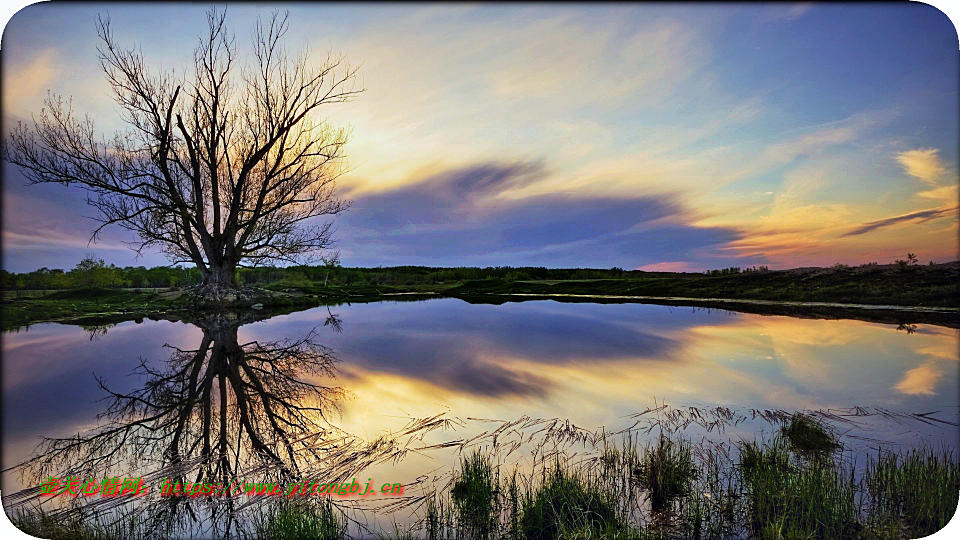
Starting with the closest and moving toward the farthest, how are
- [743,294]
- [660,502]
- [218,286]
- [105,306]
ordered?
[660,502]
[105,306]
[218,286]
[743,294]

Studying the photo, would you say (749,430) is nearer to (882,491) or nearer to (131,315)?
(882,491)

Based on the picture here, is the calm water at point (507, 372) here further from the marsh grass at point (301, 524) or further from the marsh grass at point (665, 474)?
the marsh grass at point (665, 474)

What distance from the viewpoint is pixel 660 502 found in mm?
3836

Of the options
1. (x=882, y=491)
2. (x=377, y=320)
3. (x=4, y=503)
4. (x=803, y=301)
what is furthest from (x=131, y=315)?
(x=803, y=301)

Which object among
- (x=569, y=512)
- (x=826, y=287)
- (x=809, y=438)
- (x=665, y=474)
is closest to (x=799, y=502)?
(x=665, y=474)

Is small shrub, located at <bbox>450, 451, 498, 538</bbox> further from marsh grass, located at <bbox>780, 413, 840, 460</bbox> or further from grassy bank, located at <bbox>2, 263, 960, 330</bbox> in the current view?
grassy bank, located at <bbox>2, 263, 960, 330</bbox>

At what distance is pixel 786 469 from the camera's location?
425 cm

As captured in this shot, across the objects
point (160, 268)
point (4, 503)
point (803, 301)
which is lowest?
point (4, 503)

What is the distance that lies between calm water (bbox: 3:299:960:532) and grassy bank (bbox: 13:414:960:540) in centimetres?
77

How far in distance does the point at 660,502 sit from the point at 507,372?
201 inches

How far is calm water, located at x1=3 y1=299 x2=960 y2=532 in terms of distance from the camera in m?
5.97

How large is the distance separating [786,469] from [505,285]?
116 feet

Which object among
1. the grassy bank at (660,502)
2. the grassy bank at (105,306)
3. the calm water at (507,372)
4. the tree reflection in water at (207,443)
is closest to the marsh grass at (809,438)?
the grassy bank at (660,502)

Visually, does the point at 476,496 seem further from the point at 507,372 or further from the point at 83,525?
the point at 507,372
